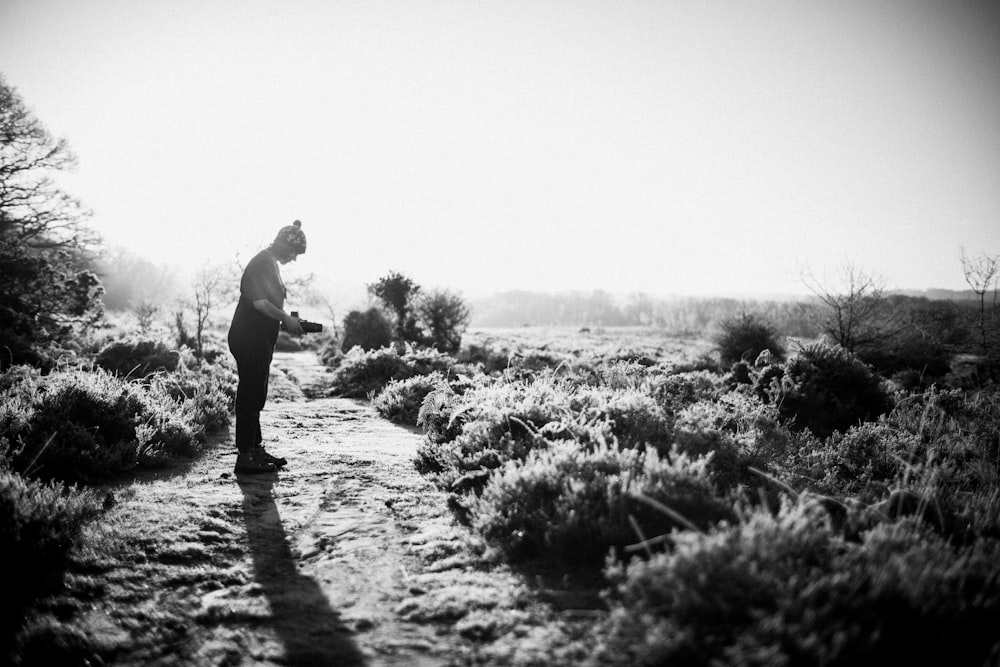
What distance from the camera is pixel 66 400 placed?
5.56m

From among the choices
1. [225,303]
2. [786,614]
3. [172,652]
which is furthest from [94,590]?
[225,303]

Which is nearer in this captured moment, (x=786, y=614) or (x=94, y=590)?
(x=786, y=614)

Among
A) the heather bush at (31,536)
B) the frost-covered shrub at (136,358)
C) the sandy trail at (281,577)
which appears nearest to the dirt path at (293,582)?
the sandy trail at (281,577)

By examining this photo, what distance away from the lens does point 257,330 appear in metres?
5.11

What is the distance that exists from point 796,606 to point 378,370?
1207 centimetres

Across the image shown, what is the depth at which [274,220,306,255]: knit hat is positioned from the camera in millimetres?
5332

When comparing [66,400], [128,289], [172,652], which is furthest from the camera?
[128,289]

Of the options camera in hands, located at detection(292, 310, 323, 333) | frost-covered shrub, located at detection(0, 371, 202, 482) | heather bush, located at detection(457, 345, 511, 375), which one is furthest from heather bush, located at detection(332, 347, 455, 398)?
camera in hands, located at detection(292, 310, 323, 333)

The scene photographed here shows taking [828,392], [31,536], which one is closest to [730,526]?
[31,536]

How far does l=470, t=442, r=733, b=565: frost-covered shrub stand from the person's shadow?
4.09 feet

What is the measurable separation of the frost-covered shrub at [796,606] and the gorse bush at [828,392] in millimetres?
7640

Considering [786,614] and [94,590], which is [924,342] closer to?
[786,614]

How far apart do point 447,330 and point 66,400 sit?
1653cm

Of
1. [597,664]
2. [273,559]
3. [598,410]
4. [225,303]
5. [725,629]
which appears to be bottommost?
[273,559]
